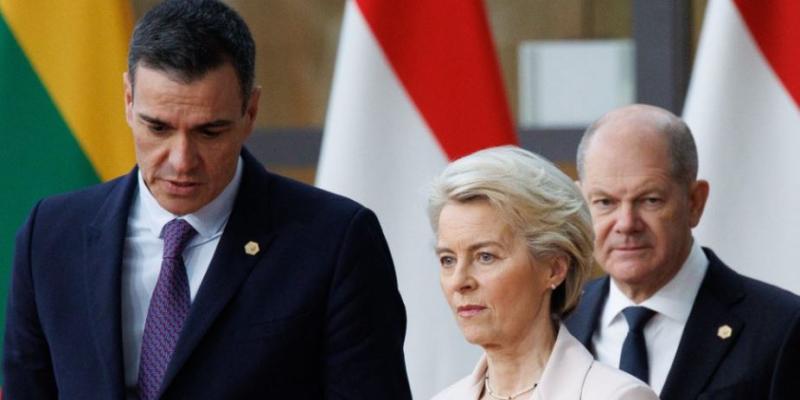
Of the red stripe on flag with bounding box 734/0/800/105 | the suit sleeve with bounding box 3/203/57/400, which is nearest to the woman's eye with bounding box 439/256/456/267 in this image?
the suit sleeve with bounding box 3/203/57/400

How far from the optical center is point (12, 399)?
2.84 metres

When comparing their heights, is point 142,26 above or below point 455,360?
above

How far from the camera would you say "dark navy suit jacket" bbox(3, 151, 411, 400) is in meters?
2.70

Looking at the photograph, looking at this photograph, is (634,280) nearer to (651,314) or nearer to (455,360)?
(651,314)

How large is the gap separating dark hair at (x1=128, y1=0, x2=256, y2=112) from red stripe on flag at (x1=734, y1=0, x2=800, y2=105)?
6.01 feet

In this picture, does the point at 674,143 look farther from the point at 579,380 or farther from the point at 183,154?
the point at 183,154

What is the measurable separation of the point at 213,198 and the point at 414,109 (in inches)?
62.1

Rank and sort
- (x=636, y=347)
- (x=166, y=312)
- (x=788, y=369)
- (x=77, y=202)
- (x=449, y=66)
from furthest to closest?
(x=449, y=66) < (x=636, y=347) < (x=788, y=369) < (x=77, y=202) < (x=166, y=312)

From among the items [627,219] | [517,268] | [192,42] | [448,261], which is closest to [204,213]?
[192,42]

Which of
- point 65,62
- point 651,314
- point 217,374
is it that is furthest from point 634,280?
point 65,62

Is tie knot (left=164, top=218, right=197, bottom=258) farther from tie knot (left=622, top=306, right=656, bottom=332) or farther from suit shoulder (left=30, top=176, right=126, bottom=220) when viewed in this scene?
tie knot (left=622, top=306, right=656, bottom=332)

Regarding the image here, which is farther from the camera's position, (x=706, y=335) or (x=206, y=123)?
(x=706, y=335)

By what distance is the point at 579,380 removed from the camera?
252 cm

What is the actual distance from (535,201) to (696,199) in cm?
98
